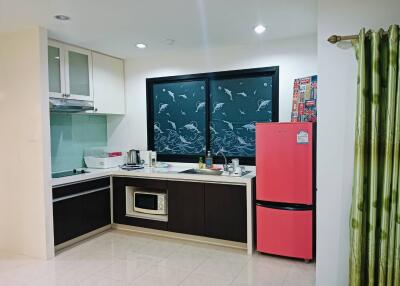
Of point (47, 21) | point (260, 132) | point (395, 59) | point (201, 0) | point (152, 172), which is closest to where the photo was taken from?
point (395, 59)

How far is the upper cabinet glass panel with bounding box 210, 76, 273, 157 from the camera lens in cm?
407

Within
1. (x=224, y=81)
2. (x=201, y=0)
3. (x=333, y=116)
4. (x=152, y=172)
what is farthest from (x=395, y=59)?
(x=152, y=172)

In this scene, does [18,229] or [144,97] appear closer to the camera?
→ [18,229]

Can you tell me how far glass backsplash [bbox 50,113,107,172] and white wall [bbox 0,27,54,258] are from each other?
61 centimetres

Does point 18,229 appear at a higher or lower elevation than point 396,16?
lower

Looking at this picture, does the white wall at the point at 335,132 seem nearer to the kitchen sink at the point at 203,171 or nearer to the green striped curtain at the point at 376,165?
the green striped curtain at the point at 376,165

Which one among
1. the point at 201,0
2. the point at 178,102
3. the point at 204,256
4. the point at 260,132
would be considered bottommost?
the point at 204,256

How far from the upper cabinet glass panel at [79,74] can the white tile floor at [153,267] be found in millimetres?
1923

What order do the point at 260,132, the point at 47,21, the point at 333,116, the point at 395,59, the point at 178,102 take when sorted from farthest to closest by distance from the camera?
the point at 178,102 → the point at 260,132 → the point at 47,21 → the point at 333,116 → the point at 395,59

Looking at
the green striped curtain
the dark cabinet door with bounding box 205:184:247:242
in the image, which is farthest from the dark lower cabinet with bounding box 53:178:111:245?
the green striped curtain

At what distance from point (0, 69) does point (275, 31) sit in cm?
312

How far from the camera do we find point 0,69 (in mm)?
3609

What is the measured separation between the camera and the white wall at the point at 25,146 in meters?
3.35

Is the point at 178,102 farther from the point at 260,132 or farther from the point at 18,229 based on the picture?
the point at 18,229
